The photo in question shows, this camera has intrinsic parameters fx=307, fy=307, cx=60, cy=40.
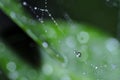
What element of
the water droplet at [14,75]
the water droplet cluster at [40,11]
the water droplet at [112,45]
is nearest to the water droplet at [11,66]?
the water droplet at [14,75]

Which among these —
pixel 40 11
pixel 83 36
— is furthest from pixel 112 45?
pixel 40 11

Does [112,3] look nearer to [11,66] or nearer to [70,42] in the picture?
[70,42]

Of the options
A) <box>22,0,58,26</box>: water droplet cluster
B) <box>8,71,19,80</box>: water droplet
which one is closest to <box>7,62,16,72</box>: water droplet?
<box>8,71,19,80</box>: water droplet

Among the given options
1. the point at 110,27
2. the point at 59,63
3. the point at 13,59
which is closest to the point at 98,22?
the point at 110,27

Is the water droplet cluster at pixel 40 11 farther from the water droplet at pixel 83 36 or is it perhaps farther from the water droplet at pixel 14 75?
the water droplet at pixel 14 75

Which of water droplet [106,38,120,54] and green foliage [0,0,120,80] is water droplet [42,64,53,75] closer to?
green foliage [0,0,120,80]

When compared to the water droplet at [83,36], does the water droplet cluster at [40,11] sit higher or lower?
higher
